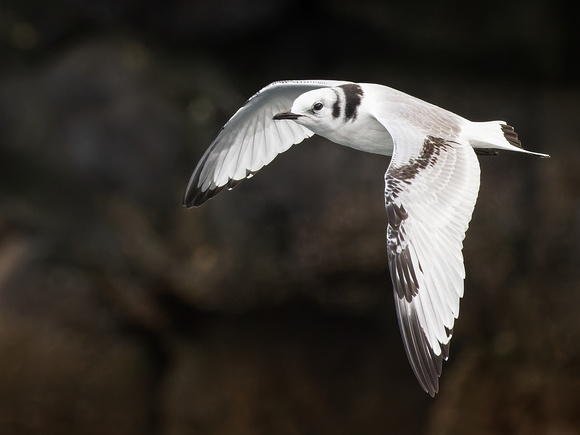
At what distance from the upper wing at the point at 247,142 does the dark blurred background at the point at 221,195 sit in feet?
2.67

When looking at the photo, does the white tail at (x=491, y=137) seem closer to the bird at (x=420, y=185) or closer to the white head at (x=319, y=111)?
the bird at (x=420, y=185)

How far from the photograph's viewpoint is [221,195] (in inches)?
117

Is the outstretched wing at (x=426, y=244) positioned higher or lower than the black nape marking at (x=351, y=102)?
lower

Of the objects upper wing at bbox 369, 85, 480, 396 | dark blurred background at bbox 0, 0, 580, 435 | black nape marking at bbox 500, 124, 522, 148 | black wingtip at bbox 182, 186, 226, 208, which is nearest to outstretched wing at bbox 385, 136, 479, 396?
upper wing at bbox 369, 85, 480, 396


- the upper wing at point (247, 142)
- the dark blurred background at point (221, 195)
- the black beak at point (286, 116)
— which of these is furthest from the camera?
the dark blurred background at point (221, 195)

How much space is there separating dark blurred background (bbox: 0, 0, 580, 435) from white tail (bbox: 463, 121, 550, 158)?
105 cm

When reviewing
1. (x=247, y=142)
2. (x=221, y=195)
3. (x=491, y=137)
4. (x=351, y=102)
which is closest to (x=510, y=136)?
(x=491, y=137)

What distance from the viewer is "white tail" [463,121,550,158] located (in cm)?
174

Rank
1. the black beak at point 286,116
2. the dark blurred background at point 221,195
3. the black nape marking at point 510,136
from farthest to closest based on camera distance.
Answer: the dark blurred background at point 221,195 < the black nape marking at point 510,136 < the black beak at point 286,116

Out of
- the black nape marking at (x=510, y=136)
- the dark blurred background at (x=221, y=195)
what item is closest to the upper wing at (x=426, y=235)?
the black nape marking at (x=510, y=136)

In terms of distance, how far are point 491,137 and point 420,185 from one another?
0.28 meters

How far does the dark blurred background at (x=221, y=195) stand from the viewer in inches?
115

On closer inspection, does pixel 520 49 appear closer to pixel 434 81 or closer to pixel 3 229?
pixel 434 81

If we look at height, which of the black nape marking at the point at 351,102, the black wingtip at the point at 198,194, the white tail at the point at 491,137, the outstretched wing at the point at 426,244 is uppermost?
the black nape marking at the point at 351,102
